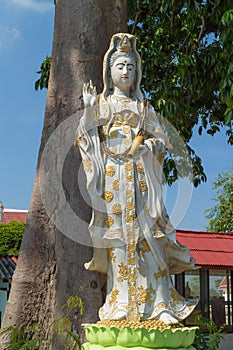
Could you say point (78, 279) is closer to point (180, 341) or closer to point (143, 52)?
point (180, 341)

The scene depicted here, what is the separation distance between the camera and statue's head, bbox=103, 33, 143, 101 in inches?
169

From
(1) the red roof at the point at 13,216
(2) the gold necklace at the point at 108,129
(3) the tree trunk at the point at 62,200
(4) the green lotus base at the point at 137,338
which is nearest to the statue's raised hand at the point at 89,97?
(2) the gold necklace at the point at 108,129

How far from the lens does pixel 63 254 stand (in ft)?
17.1

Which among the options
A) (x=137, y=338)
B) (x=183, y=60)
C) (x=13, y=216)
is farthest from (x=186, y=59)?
(x=13, y=216)

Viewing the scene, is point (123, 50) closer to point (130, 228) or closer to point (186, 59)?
point (130, 228)

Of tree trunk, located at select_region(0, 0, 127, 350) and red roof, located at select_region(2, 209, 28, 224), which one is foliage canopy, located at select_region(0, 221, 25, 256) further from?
tree trunk, located at select_region(0, 0, 127, 350)

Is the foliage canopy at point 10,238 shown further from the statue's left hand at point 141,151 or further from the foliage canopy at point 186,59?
the statue's left hand at point 141,151

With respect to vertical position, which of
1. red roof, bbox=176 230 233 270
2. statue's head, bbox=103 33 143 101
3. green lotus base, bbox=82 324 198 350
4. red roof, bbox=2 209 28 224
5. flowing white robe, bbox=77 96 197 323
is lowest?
green lotus base, bbox=82 324 198 350

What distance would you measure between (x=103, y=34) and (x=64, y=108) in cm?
91

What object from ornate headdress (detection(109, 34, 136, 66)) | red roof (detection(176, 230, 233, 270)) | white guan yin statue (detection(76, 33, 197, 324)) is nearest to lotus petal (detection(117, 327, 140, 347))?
white guan yin statue (detection(76, 33, 197, 324))

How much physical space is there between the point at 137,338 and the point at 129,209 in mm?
871

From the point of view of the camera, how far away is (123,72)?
167 inches

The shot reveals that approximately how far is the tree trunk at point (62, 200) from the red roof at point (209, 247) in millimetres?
4295

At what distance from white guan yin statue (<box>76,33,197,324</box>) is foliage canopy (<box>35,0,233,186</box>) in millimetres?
2175
